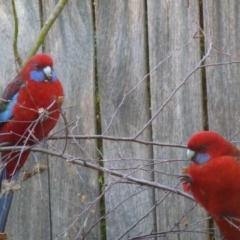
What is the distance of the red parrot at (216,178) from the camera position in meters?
2.99

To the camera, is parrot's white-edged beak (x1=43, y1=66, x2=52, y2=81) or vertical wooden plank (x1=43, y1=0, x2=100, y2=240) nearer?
parrot's white-edged beak (x1=43, y1=66, x2=52, y2=81)

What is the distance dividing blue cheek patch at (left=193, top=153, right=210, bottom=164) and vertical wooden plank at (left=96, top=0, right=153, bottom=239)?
0.48 m

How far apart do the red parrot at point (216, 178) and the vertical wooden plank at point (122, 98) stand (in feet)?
1.58

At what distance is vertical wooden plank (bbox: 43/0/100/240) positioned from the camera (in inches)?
141

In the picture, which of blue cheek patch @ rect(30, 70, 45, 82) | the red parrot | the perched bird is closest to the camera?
the red parrot

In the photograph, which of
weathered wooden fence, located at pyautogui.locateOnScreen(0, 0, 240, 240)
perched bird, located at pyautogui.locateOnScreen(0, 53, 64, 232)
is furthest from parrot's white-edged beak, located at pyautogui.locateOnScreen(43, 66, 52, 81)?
weathered wooden fence, located at pyautogui.locateOnScreen(0, 0, 240, 240)

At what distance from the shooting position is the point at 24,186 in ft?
11.8

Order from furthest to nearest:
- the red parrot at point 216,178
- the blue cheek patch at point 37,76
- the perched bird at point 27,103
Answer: the blue cheek patch at point 37,76 < the perched bird at point 27,103 < the red parrot at point 216,178

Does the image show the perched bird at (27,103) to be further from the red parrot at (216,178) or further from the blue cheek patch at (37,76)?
the red parrot at (216,178)

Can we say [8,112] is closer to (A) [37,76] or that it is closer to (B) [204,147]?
(A) [37,76]

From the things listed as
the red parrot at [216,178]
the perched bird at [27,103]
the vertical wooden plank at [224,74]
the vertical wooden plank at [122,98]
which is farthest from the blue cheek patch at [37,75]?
the red parrot at [216,178]

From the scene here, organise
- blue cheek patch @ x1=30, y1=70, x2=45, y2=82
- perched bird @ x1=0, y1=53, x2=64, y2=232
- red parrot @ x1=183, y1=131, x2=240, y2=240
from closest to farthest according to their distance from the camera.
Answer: red parrot @ x1=183, y1=131, x2=240, y2=240 < perched bird @ x1=0, y1=53, x2=64, y2=232 < blue cheek patch @ x1=30, y1=70, x2=45, y2=82

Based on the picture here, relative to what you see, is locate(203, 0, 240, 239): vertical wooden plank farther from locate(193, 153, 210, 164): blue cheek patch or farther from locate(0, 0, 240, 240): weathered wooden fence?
locate(193, 153, 210, 164): blue cheek patch

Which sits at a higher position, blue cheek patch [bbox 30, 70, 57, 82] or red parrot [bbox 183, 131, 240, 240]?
blue cheek patch [bbox 30, 70, 57, 82]
